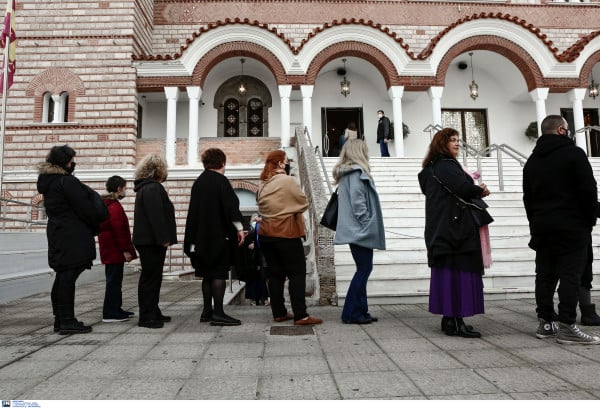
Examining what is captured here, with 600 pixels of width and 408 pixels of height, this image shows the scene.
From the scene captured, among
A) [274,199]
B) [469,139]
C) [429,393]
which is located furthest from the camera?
[469,139]

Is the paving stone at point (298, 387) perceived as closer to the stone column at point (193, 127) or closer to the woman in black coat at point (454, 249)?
the woman in black coat at point (454, 249)

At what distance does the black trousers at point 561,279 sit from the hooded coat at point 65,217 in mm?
4430

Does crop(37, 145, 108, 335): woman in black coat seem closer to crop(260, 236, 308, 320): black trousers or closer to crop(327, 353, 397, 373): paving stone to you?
crop(260, 236, 308, 320): black trousers

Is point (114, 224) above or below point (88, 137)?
below

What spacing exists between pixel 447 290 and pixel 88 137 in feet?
42.3

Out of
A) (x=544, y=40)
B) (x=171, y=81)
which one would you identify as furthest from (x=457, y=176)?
(x=544, y=40)

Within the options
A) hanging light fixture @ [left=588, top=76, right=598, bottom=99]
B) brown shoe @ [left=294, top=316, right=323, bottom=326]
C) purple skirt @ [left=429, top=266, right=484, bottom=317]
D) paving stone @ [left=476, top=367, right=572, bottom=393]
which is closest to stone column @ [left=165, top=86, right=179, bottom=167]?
brown shoe @ [left=294, top=316, right=323, bottom=326]

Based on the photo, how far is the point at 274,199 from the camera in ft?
15.7

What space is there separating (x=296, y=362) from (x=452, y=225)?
6.37ft

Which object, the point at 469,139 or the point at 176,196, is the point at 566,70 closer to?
the point at 469,139

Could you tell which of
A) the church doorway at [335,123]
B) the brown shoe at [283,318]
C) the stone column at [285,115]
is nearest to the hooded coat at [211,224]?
the brown shoe at [283,318]

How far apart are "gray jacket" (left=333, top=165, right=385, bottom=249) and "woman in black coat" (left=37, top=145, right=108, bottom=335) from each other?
2.56m

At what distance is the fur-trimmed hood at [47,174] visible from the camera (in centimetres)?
452

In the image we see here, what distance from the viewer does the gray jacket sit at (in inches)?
183
